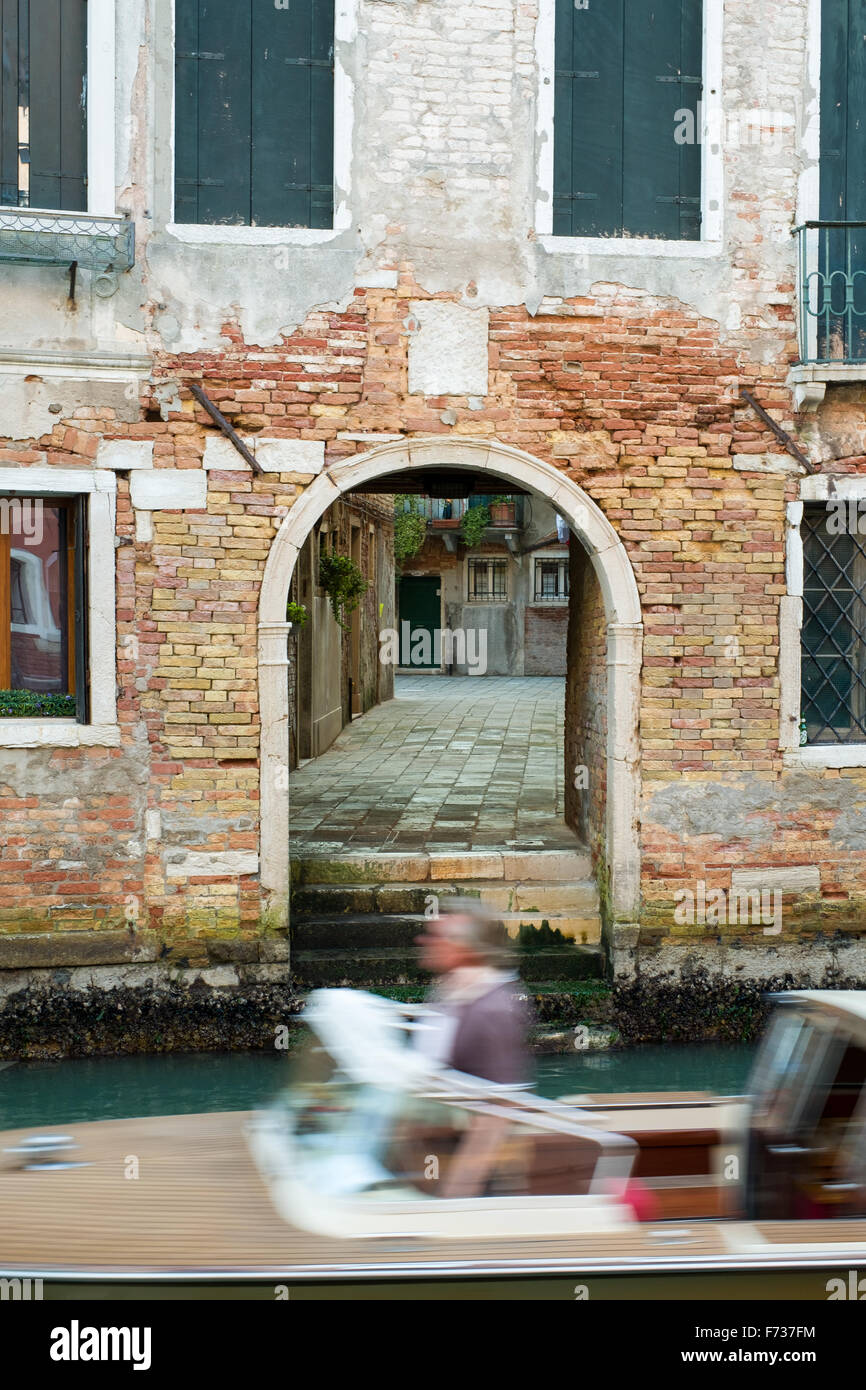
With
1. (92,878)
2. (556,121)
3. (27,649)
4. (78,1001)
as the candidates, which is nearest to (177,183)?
(556,121)

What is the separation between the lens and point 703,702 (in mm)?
6961

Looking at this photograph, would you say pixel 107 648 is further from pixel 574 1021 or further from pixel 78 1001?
pixel 574 1021

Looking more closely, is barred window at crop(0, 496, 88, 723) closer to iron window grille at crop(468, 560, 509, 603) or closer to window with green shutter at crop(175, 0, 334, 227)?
window with green shutter at crop(175, 0, 334, 227)

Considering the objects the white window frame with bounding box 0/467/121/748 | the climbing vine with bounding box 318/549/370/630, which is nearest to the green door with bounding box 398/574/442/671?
the climbing vine with bounding box 318/549/370/630

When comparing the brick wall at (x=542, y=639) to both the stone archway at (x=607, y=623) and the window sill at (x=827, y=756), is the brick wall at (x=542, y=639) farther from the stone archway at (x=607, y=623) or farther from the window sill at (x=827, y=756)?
the stone archway at (x=607, y=623)

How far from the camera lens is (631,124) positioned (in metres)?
6.96

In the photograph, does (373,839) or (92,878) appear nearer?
(92,878)

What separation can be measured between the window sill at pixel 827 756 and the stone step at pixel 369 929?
4.61 ft

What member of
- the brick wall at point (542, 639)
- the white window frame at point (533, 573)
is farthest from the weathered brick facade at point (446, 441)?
the white window frame at point (533, 573)

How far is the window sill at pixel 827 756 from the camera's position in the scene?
23.1 feet

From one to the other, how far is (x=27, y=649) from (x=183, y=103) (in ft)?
9.50

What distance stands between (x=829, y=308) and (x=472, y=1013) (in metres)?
4.83

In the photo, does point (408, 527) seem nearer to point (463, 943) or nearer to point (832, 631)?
point (832, 631)

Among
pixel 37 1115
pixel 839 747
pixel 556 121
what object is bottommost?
pixel 37 1115
